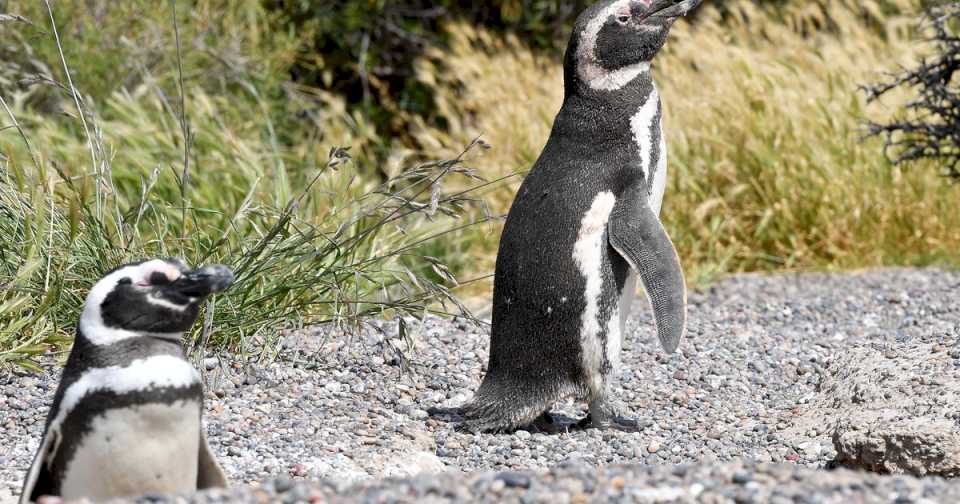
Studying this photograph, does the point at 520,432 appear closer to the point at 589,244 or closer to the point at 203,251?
the point at 589,244

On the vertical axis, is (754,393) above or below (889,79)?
below

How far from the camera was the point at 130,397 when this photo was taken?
2.79 metres

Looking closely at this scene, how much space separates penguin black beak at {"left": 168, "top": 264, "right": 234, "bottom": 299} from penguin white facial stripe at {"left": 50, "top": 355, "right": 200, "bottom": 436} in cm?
15

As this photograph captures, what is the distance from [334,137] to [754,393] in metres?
4.82

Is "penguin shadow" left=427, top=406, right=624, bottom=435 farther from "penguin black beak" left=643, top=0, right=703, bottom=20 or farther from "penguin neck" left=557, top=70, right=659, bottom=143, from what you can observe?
"penguin black beak" left=643, top=0, right=703, bottom=20

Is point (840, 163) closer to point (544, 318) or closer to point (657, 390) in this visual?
point (657, 390)

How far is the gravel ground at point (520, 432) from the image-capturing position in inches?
100

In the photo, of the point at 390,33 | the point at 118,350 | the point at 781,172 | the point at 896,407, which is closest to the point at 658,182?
the point at 896,407

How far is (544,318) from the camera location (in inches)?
154

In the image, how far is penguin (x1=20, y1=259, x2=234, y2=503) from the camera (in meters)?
2.79

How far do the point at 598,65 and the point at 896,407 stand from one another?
1395 millimetres

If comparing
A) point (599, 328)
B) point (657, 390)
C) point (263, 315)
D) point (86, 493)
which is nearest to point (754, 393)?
point (657, 390)

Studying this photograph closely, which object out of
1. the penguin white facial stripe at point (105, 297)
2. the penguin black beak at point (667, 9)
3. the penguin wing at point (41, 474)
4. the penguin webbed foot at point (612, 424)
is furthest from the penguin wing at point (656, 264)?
the penguin wing at point (41, 474)

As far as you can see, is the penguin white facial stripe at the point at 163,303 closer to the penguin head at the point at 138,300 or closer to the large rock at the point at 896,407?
the penguin head at the point at 138,300
